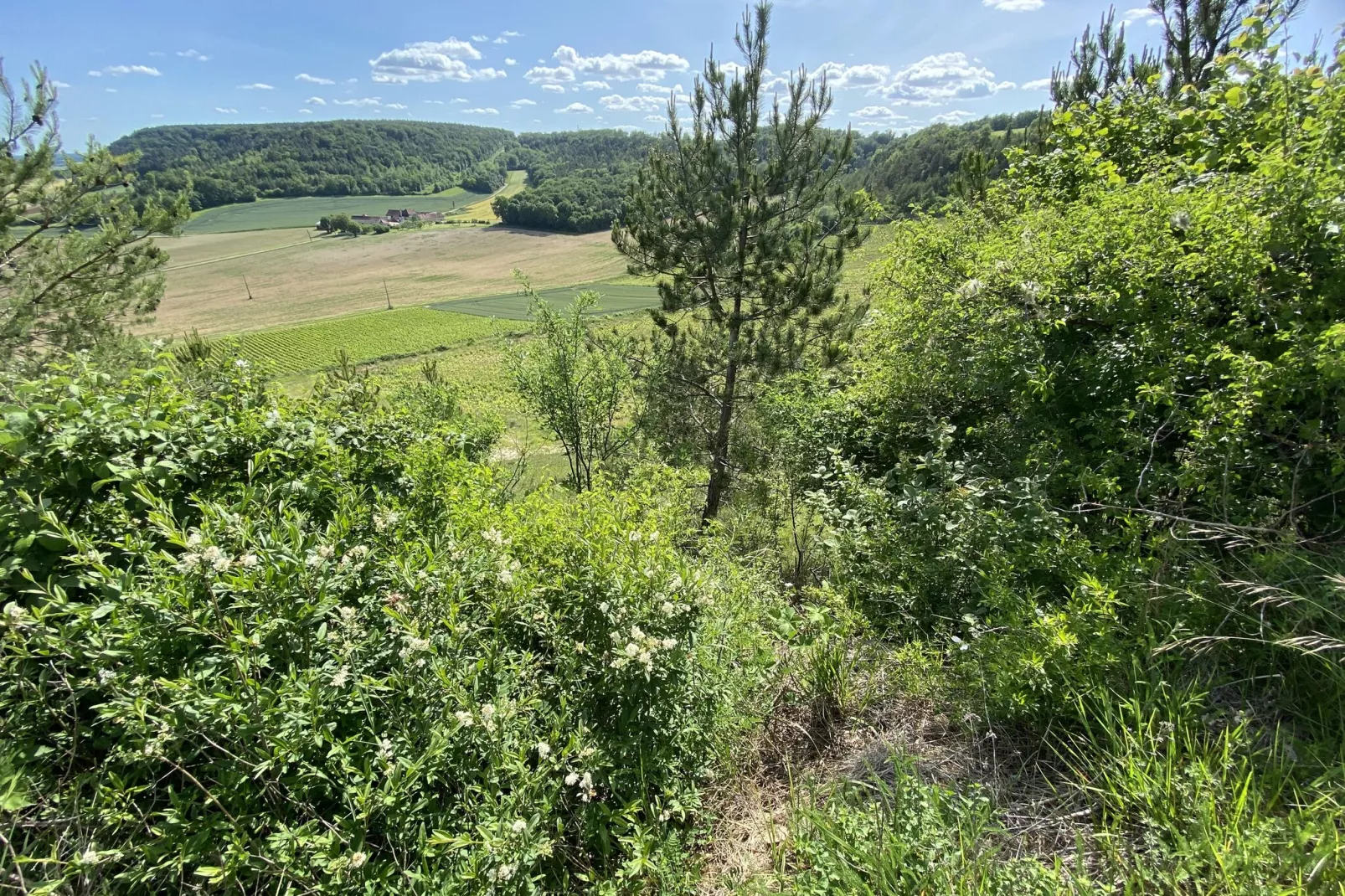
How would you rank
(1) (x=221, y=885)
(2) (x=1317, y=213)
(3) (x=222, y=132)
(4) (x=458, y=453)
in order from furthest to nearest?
(3) (x=222, y=132), (4) (x=458, y=453), (2) (x=1317, y=213), (1) (x=221, y=885)

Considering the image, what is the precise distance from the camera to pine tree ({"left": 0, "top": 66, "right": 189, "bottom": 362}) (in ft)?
29.5

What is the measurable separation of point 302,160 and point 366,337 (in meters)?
141

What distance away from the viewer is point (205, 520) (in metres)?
2.09

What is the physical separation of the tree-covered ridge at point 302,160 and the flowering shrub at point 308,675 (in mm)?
162981

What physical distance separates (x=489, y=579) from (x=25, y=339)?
1256 cm

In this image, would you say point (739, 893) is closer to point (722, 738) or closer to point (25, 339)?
point (722, 738)

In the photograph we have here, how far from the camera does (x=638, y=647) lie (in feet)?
7.25

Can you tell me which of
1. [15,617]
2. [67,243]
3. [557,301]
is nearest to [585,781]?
[15,617]

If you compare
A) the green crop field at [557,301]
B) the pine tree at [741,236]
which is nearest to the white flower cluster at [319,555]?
the pine tree at [741,236]

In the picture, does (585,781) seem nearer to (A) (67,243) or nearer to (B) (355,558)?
(B) (355,558)

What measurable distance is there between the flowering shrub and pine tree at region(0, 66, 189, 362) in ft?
33.3

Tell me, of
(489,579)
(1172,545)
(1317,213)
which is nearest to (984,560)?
(1172,545)

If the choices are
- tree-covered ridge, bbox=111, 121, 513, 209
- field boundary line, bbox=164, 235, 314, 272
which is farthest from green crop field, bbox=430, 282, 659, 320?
tree-covered ridge, bbox=111, 121, 513, 209

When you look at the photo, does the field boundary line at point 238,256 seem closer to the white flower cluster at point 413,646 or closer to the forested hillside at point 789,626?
the forested hillside at point 789,626
